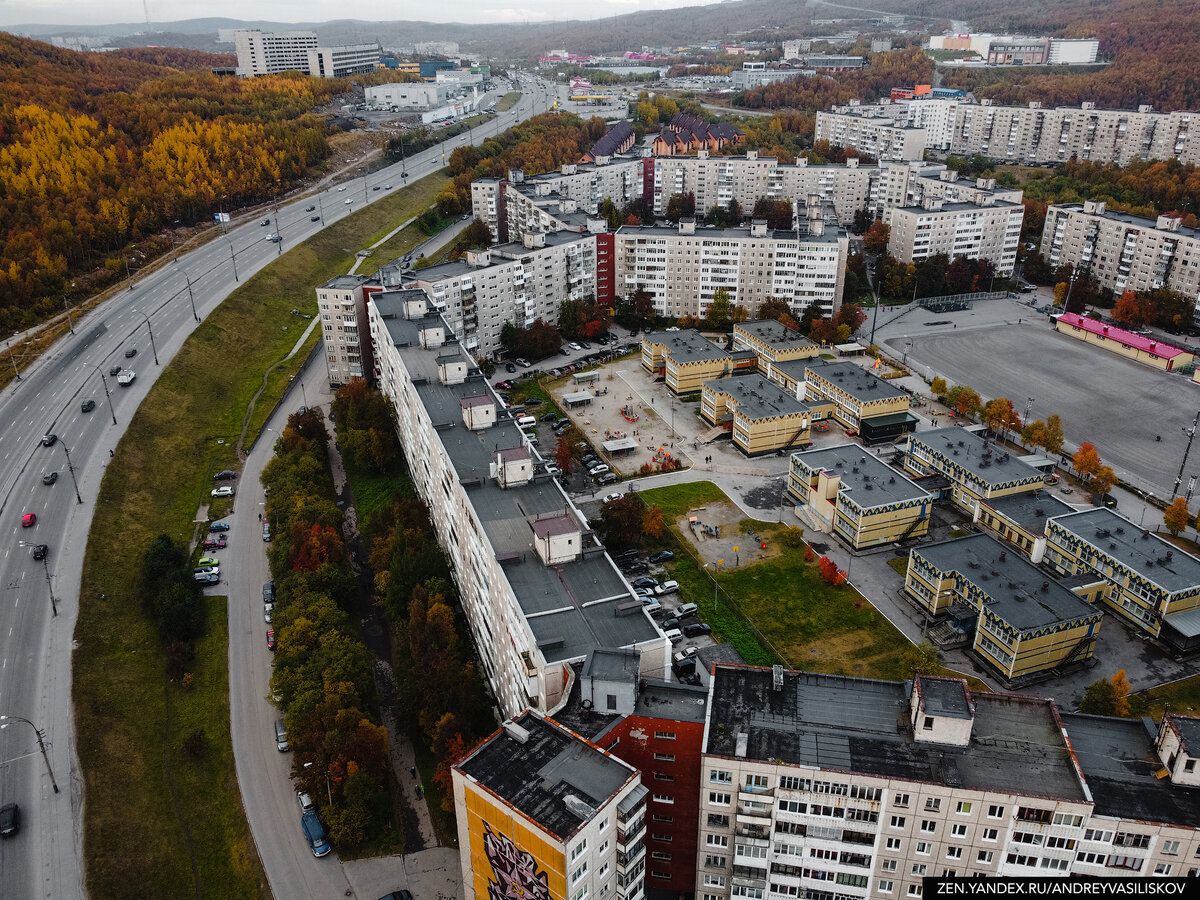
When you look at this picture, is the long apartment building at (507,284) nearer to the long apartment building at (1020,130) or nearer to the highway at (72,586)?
the highway at (72,586)

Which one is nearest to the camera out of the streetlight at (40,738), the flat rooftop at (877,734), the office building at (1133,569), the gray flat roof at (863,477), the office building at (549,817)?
the office building at (549,817)

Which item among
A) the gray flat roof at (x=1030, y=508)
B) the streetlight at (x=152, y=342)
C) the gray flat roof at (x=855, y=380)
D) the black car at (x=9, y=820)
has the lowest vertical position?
the black car at (x=9, y=820)

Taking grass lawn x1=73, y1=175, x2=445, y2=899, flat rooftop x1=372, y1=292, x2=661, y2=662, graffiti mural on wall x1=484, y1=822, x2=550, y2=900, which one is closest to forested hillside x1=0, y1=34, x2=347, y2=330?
grass lawn x1=73, y1=175, x2=445, y2=899

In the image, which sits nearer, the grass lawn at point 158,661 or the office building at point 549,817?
the office building at point 549,817

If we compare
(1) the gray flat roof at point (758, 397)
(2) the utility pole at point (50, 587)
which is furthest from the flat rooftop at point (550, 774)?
(1) the gray flat roof at point (758, 397)

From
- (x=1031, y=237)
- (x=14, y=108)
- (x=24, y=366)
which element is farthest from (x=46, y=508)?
(x=1031, y=237)

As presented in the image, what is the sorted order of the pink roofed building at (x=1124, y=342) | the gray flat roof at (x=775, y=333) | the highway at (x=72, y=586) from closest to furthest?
the highway at (x=72, y=586) < the gray flat roof at (x=775, y=333) < the pink roofed building at (x=1124, y=342)

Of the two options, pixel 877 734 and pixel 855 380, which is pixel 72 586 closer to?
pixel 877 734
